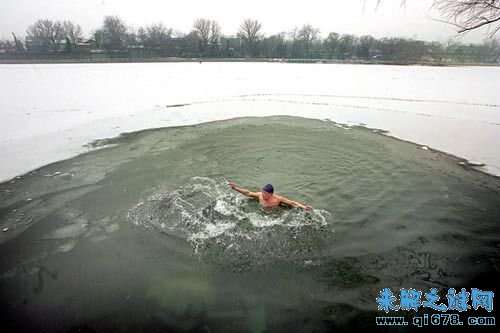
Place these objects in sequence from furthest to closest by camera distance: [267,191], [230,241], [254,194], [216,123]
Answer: [216,123]
[254,194]
[267,191]
[230,241]

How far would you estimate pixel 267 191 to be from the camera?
4.78m

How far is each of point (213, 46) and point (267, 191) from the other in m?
56.4

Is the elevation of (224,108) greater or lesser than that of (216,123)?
greater

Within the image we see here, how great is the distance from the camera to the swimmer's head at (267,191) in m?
Result: 4.76

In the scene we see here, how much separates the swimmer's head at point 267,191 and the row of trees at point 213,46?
4857 centimetres

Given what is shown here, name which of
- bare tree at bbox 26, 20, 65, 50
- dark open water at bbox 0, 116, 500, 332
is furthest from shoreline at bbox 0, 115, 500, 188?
bare tree at bbox 26, 20, 65, 50

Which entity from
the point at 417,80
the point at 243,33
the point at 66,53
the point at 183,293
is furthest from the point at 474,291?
the point at 243,33

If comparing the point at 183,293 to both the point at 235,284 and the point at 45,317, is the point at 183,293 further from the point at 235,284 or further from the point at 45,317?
the point at 45,317

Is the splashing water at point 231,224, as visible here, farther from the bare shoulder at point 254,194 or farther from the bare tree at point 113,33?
the bare tree at point 113,33

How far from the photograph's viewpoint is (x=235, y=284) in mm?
3459

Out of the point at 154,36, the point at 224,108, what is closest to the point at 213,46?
the point at 154,36

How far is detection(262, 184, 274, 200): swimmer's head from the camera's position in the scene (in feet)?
15.6

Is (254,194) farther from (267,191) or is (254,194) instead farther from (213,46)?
(213,46)

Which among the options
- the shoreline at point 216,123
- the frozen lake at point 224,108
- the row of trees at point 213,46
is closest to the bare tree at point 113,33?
the row of trees at point 213,46
